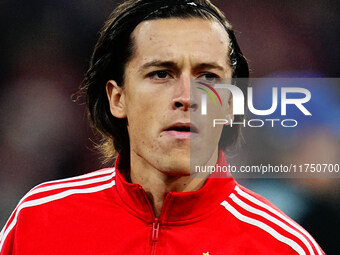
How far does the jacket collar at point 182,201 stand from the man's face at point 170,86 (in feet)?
0.31

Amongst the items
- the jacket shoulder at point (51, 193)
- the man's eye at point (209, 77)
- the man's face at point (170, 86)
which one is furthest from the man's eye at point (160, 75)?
the jacket shoulder at point (51, 193)

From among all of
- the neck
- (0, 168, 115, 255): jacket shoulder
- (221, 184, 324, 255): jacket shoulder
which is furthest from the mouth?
(0, 168, 115, 255): jacket shoulder

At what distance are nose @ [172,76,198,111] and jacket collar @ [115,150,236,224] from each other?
0.31m

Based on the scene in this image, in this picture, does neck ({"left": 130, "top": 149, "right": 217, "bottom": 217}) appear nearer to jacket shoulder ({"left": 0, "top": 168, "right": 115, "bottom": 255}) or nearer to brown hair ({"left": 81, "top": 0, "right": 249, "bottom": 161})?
jacket shoulder ({"left": 0, "top": 168, "right": 115, "bottom": 255})

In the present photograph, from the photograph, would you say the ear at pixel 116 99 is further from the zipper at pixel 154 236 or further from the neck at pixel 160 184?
the zipper at pixel 154 236

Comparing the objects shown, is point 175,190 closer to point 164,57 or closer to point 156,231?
point 156,231

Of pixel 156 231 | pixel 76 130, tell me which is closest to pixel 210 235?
pixel 156 231

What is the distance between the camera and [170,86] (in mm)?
1831

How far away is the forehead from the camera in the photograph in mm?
1853

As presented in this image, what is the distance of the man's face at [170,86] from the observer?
175cm

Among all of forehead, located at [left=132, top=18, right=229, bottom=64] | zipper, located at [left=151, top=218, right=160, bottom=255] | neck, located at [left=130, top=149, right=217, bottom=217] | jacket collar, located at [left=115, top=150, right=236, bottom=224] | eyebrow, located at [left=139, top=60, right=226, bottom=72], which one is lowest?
zipper, located at [left=151, top=218, right=160, bottom=255]

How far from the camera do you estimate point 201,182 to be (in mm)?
1912

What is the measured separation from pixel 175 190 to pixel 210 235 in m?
0.22

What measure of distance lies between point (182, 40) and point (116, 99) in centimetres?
42
